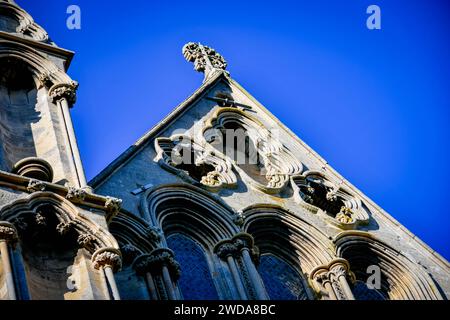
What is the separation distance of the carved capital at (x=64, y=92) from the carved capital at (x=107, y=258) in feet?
15.3

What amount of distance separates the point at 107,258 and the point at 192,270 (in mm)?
3666

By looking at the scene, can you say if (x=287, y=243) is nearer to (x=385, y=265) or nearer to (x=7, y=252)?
(x=385, y=265)

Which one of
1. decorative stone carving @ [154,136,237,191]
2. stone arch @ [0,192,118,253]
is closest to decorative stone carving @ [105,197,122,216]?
stone arch @ [0,192,118,253]

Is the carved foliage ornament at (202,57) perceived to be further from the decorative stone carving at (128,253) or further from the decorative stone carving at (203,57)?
the decorative stone carving at (128,253)

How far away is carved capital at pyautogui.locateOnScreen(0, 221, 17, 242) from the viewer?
16750 millimetres

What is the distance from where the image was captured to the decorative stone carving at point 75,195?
59.4 ft

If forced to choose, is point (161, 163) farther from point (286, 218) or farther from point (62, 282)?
point (62, 282)

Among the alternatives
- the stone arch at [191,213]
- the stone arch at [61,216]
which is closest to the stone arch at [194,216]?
the stone arch at [191,213]

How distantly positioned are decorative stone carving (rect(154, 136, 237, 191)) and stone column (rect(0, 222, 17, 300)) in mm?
5831

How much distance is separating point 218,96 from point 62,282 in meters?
10.1

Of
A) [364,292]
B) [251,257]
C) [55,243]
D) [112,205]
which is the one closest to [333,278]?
[364,292]

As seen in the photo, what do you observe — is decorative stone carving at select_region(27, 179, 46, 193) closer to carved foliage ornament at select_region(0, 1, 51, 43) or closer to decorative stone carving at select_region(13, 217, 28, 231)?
decorative stone carving at select_region(13, 217, 28, 231)
